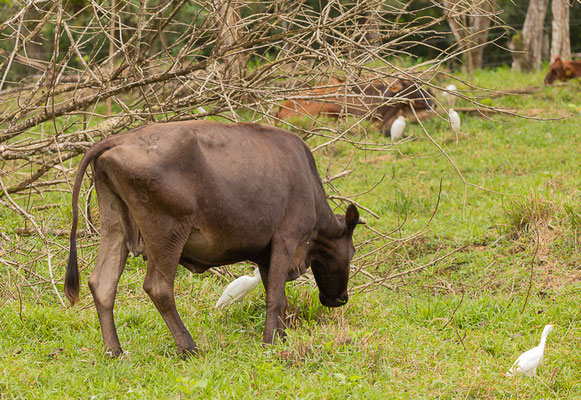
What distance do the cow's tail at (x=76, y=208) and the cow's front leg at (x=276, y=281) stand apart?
1.22 m

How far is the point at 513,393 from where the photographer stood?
13.9 ft

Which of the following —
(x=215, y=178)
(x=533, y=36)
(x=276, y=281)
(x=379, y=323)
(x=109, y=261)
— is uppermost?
(x=215, y=178)

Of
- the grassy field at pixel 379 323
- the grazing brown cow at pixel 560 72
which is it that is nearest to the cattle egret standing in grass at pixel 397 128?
the grassy field at pixel 379 323

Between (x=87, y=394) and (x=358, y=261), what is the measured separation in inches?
141

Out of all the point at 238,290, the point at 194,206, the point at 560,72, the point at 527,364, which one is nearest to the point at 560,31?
the point at 560,72

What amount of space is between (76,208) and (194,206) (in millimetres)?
674

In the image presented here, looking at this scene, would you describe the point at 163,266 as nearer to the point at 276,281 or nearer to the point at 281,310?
the point at 276,281

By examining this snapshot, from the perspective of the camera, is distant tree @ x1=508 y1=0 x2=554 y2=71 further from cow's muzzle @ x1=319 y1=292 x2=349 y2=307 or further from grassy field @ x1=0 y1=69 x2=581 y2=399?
cow's muzzle @ x1=319 y1=292 x2=349 y2=307

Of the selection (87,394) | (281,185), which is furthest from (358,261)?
(87,394)

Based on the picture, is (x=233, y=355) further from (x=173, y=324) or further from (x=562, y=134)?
(x=562, y=134)

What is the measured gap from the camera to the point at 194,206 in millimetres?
4395

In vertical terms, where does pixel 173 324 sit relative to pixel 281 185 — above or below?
below

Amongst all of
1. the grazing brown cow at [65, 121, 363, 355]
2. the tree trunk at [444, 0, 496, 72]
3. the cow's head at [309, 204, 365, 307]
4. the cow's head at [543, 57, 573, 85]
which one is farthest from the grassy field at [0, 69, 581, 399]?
the cow's head at [543, 57, 573, 85]

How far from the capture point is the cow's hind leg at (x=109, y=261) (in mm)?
4543
